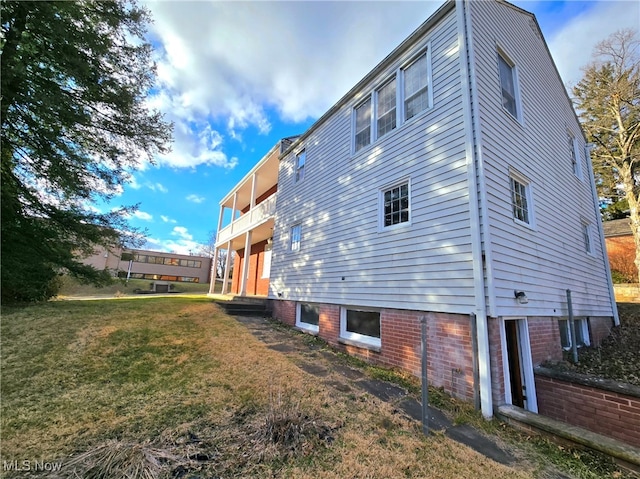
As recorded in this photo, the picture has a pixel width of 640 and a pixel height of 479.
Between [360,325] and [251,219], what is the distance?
9.63 meters

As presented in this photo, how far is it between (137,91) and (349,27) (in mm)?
6424

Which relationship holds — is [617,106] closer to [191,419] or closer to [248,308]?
[248,308]

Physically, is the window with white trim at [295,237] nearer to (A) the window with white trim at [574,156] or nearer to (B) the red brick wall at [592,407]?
(B) the red brick wall at [592,407]

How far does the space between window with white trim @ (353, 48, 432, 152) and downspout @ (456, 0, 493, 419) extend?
0.79m

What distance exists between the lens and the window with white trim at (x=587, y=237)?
866 cm

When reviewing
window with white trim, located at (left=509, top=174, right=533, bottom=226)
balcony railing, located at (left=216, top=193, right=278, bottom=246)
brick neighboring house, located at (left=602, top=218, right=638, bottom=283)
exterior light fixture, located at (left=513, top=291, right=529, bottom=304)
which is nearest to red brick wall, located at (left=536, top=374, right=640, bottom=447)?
exterior light fixture, located at (left=513, top=291, right=529, bottom=304)

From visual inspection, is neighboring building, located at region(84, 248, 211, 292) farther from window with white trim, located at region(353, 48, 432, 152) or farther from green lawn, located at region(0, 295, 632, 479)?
window with white trim, located at region(353, 48, 432, 152)

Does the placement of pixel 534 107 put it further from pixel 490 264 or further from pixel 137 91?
pixel 137 91

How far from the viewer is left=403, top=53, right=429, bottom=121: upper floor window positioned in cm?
610

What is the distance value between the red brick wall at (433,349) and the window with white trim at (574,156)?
8.40 m

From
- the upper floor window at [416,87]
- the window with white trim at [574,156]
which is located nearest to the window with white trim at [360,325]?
the upper floor window at [416,87]

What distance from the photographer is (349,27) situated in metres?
7.90

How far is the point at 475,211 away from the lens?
4.57 meters

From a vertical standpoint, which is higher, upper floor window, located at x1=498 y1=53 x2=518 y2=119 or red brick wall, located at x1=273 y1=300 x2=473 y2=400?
upper floor window, located at x1=498 y1=53 x2=518 y2=119
